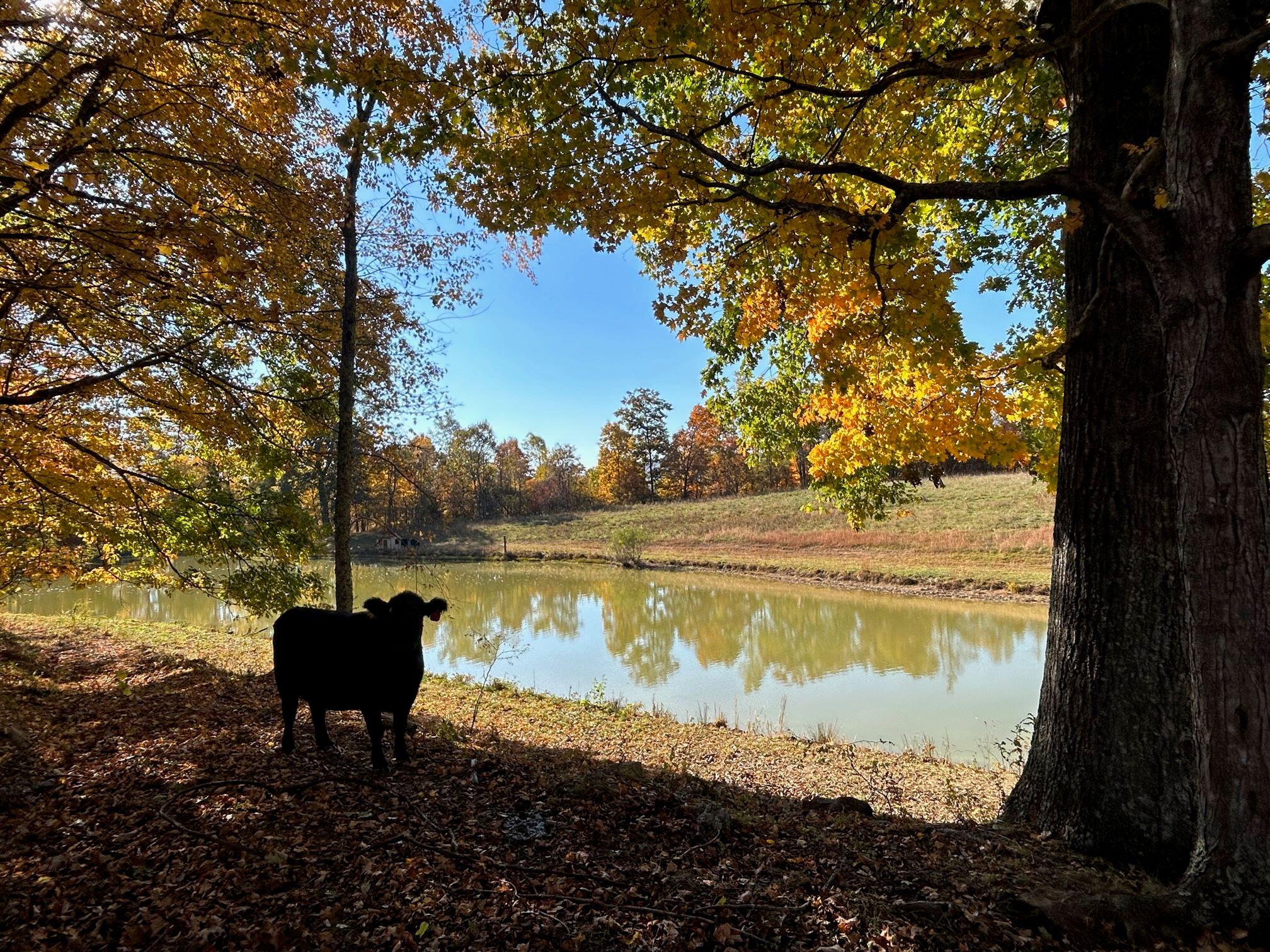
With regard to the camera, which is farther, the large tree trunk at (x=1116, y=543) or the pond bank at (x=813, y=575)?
the pond bank at (x=813, y=575)

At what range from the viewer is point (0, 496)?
6422mm

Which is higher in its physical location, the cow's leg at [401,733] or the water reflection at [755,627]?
the cow's leg at [401,733]

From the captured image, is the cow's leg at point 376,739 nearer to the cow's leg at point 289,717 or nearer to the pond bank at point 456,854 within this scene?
the pond bank at point 456,854

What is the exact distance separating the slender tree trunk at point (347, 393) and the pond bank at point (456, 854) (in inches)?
109

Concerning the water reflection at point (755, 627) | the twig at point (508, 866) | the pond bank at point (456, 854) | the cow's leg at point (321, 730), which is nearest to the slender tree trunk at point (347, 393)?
the pond bank at point (456, 854)

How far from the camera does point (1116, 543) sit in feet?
12.4

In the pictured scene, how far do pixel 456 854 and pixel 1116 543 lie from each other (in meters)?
4.46

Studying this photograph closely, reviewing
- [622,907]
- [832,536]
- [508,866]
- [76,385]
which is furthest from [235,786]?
[832,536]

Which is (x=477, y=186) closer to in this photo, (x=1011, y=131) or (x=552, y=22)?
(x=552, y=22)

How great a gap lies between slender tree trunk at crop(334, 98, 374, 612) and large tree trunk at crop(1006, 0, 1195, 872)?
8083mm

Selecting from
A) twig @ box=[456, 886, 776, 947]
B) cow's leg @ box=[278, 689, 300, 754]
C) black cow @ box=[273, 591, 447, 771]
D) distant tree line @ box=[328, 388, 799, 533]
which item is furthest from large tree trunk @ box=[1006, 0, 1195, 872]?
distant tree line @ box=[328, 388, 799, 533]

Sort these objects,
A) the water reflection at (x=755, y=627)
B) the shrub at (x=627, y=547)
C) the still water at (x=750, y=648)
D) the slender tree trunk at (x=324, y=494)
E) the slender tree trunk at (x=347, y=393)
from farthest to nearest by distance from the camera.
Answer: the shrub at (x=627, y=547), the water reflection at (x=755, y=627), the still water at (x=750, y=648), the slender tree trunk at (x=324, y=494), the slender tree trunk at (x=347, y=393)

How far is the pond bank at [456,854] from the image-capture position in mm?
2543

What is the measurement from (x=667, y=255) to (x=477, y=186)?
5.38ft
